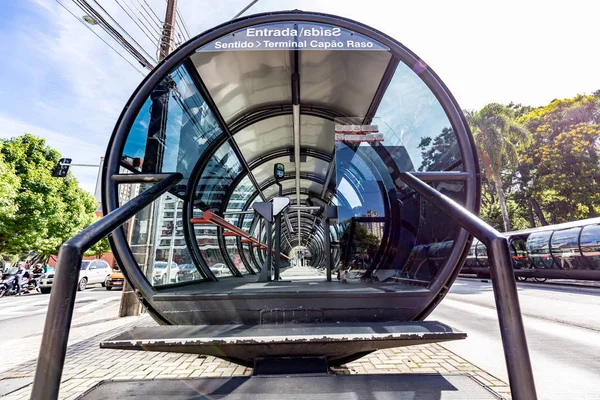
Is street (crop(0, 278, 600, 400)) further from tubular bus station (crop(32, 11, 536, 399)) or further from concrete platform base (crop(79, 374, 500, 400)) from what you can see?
concrete platform base (crop(79, 374, 500, 400))

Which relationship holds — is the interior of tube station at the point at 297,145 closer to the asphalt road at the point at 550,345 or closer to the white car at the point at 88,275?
the asphalt road at the point at 550,345

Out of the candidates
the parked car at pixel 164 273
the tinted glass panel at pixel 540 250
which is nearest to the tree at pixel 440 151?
the parked car at pixel 164 273

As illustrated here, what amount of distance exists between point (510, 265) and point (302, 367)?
118 cm

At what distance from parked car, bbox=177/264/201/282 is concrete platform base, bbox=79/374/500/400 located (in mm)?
2288

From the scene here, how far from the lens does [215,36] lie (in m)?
2.55

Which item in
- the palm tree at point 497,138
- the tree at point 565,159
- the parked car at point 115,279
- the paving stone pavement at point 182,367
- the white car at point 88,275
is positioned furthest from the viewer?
the palm tree at point 497,138

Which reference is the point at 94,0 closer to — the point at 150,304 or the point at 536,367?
the point at 150,304

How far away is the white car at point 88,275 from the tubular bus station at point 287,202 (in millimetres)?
13590

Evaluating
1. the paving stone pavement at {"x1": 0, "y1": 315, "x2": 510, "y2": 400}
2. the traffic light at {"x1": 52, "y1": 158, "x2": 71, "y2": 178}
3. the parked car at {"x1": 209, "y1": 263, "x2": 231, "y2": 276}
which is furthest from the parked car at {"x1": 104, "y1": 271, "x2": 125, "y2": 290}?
the paving stone pavement at {"x1": 0, "y1": 315, "x2": 510, "y2": 400}

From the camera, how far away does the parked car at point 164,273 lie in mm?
3269

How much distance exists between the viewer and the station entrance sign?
2.62 metres

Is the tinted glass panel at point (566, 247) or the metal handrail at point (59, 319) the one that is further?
the tinted glass panel at point (566, 247)

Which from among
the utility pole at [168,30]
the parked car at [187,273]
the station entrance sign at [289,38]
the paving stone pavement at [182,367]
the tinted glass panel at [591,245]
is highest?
the utility pole at [168,30]

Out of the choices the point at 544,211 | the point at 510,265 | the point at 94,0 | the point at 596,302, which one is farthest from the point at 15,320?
the point at 544,211
